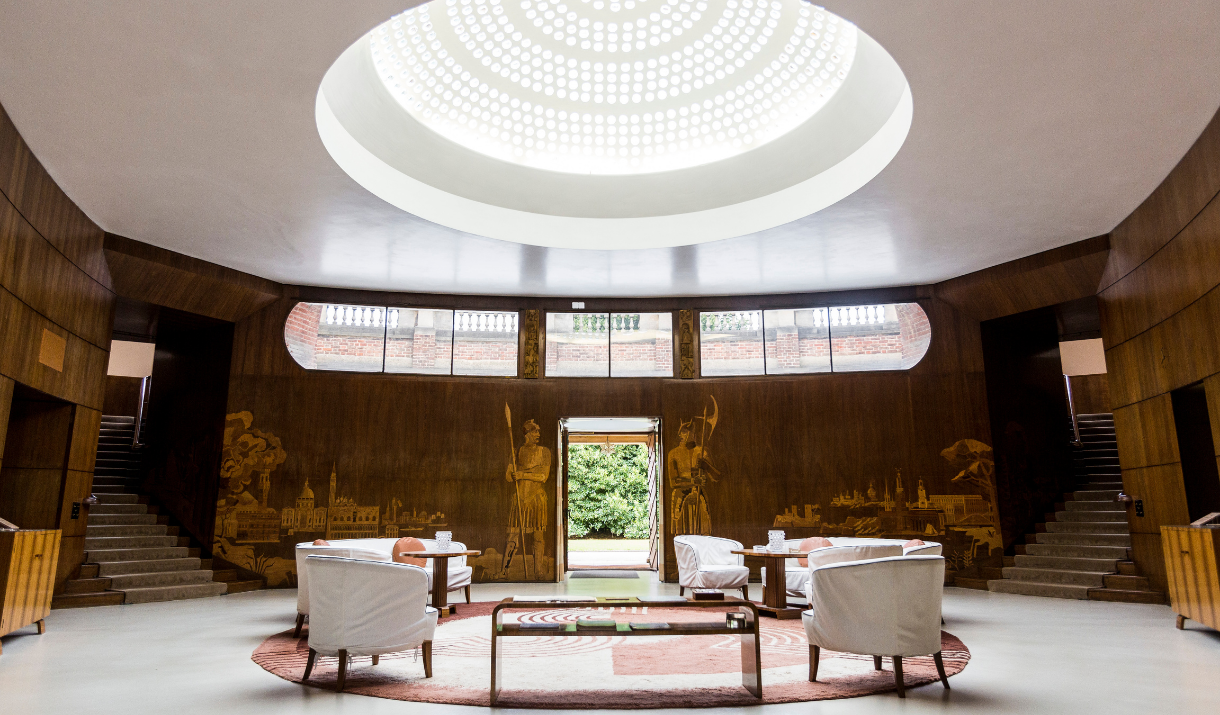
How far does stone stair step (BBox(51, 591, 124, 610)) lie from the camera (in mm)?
7699

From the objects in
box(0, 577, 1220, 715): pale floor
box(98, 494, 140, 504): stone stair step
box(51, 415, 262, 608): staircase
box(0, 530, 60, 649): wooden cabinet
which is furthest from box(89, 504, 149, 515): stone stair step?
box(0, 530, 60, 649): wooden cabinet

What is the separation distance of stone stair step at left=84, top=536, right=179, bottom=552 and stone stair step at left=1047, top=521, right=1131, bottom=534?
39.9ft

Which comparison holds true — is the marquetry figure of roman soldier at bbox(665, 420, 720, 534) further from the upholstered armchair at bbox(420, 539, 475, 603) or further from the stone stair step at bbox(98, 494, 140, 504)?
the stone stair step at bbox(98, 494, 140, 504)

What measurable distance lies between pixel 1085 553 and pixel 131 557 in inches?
479

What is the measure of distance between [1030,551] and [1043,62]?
6.98 metres

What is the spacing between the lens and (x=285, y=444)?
33.3ft

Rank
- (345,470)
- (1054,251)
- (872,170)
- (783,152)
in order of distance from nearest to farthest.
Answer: (872,170)
(783,152)
(1054,251)
(345,470)

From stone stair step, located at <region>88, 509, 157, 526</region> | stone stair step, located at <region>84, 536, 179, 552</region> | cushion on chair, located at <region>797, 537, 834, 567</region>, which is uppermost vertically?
stone stair step, located at <region>88, 509, 157, 526</region>

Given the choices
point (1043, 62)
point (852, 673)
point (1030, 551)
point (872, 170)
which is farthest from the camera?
point (1030, 551)

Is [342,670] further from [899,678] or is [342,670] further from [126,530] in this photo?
[126,530]

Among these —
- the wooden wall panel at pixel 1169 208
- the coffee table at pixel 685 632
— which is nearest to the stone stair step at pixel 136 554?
the coffee table at pixel 685 632

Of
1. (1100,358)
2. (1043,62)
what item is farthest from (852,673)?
(1100,358)

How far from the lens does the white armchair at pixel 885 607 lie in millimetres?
4090

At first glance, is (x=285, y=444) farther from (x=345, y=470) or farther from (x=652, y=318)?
(x=652, y=318)
